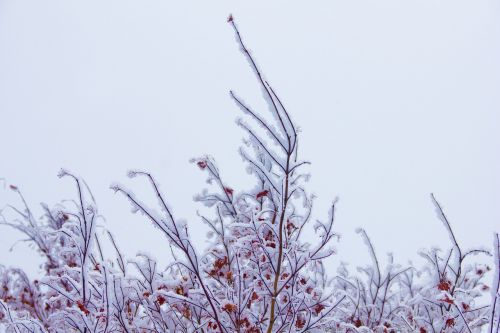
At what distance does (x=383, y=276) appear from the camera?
118 inches

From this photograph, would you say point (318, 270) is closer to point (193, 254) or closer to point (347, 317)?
point (347, 317)

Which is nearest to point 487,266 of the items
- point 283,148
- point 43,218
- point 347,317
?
point 347,317

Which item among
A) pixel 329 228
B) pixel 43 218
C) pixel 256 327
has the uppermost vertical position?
pixel 43 218

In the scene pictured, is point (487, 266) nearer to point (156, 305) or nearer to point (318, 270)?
point (318, 270)

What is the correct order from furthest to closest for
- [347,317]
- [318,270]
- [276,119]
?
[318,270]
[347,317]
[276,119]

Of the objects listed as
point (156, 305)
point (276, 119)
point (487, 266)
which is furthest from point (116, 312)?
point (487, 266)

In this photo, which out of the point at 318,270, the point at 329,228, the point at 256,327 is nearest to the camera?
the point at 329,228

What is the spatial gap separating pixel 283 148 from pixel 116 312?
4.00 ft

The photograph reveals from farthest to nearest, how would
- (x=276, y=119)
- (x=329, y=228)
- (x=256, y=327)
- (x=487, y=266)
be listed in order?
(x=487, y=266) → (x=256, y=327) → (x=329, y=228) → (x=276, y=119)

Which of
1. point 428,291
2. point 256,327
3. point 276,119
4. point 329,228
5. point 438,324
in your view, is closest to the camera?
point 276,119

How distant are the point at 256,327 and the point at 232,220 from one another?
2.66 feet

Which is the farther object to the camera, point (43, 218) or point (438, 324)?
point (43, 218)

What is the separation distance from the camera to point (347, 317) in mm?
3139

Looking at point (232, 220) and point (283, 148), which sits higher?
point (232, 220)
